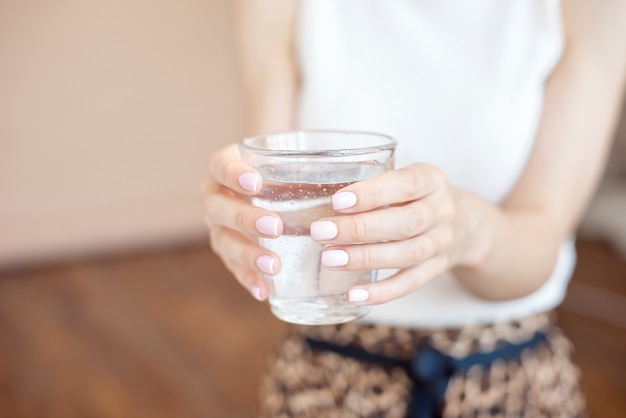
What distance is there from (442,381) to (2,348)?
1976 mm

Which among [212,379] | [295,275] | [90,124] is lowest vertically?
[212,379]

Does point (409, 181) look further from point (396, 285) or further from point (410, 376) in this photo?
point (410, 376)

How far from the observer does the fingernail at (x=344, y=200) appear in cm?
55

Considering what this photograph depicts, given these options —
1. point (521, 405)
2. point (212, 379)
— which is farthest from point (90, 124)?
point (521, 405)

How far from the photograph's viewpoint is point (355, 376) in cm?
89

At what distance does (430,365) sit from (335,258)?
0.34 metres

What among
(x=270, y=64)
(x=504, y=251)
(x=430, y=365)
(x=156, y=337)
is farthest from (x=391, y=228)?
(x=156, y=337)

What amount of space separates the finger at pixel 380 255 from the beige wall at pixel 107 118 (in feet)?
9.18

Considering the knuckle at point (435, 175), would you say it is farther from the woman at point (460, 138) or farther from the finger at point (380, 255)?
the woman at point (460, 138)

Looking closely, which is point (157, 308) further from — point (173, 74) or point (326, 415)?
point (326, 415)

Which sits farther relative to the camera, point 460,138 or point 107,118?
point 107,118

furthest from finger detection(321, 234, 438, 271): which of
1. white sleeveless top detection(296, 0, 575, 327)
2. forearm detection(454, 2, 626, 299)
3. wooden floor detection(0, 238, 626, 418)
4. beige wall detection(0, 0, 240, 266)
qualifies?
beige wall detection(0, 0, 240, 266)

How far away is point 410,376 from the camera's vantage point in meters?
0.88

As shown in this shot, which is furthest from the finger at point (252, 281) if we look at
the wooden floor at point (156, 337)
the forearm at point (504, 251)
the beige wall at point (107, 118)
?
the beige wall at point (107, 118)
